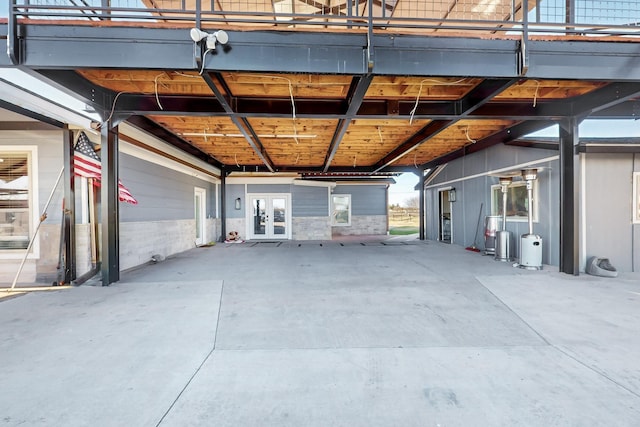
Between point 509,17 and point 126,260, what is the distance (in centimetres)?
794

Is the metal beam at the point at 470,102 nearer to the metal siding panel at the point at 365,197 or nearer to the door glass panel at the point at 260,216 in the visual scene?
the door glass panel at the point at 260,216

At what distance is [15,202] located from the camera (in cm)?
489

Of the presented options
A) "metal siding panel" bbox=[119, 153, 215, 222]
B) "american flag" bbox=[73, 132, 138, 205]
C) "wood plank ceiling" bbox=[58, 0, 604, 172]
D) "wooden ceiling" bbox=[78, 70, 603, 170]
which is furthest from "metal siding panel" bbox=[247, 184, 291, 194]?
"american flag" bbox=[73, 132, 138, 205]

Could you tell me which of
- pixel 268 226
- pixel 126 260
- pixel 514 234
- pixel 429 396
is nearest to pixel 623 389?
pixel 429 396

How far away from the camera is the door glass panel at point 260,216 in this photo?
12.0 m

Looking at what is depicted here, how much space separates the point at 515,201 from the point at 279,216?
814 centimetres

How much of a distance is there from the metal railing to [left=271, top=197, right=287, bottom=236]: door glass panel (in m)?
7.77

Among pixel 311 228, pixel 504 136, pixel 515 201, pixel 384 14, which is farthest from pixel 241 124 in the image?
pixel 311 228

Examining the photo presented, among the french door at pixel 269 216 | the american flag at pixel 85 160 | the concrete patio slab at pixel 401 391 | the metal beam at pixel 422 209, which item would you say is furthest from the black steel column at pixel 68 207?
the metal beam at pixel 422 209

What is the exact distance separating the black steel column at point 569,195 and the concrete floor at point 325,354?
0.65 meters

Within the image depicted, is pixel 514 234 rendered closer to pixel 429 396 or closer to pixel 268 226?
pixel 429 396

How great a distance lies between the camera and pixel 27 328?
3062 millimetres

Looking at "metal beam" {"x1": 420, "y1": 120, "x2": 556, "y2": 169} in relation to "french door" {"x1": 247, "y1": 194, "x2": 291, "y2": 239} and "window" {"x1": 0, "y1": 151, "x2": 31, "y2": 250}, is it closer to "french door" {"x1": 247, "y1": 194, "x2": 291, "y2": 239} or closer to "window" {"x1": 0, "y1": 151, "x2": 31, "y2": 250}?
"french door" {"x1": 247, "y1": 194, "x2": 291, "y2": 239}

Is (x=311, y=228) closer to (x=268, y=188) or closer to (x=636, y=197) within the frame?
(x=268, y=188)
